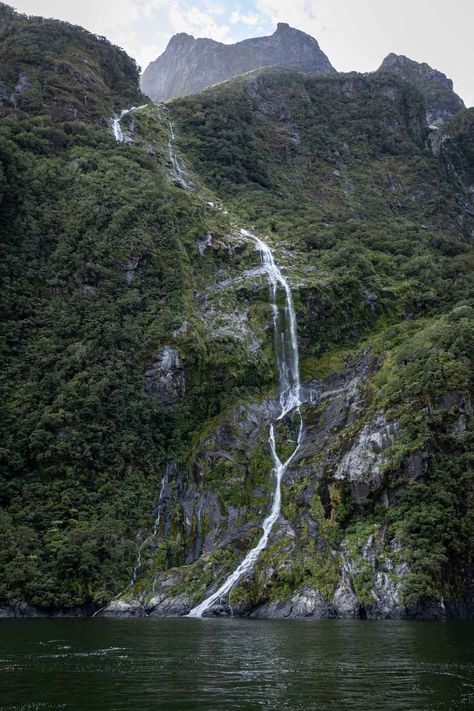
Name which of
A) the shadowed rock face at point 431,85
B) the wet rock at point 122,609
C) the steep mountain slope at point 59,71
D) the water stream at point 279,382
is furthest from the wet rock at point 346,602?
the shadowed rock face at point 431,85

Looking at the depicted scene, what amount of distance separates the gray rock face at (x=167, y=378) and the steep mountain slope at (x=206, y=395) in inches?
7.0

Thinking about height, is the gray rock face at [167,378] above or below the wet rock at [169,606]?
above

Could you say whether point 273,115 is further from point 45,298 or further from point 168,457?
point 168,457

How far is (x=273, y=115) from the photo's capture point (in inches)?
4232

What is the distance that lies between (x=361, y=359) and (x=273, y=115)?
67.3 metres

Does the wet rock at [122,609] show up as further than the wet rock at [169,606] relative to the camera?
Yes

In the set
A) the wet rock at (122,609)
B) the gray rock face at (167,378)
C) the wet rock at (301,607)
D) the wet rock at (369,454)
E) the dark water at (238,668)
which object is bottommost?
the wet rock at (122,609)

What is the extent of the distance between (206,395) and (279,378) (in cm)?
717

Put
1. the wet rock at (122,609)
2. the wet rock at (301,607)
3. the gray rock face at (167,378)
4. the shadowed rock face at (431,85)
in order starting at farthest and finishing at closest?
the shadowed rock face at (431,85) → the gray rock face at (167,378) → the wet rock at (122,609) → the wet rock at (301,607)

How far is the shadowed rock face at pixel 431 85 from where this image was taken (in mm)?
145500

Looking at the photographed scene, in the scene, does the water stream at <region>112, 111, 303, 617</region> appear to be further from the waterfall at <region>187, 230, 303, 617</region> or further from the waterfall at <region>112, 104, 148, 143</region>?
the waterfall at <region>112, 104, 148, 143</region>

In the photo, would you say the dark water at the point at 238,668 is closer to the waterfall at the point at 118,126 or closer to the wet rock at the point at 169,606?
the wet rock at the point at 169,606

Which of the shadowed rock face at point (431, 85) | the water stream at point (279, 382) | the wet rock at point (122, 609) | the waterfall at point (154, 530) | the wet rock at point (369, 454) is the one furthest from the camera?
the shadowed rock face at point (431, 85)

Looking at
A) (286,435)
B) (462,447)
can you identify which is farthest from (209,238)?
(462,447)
